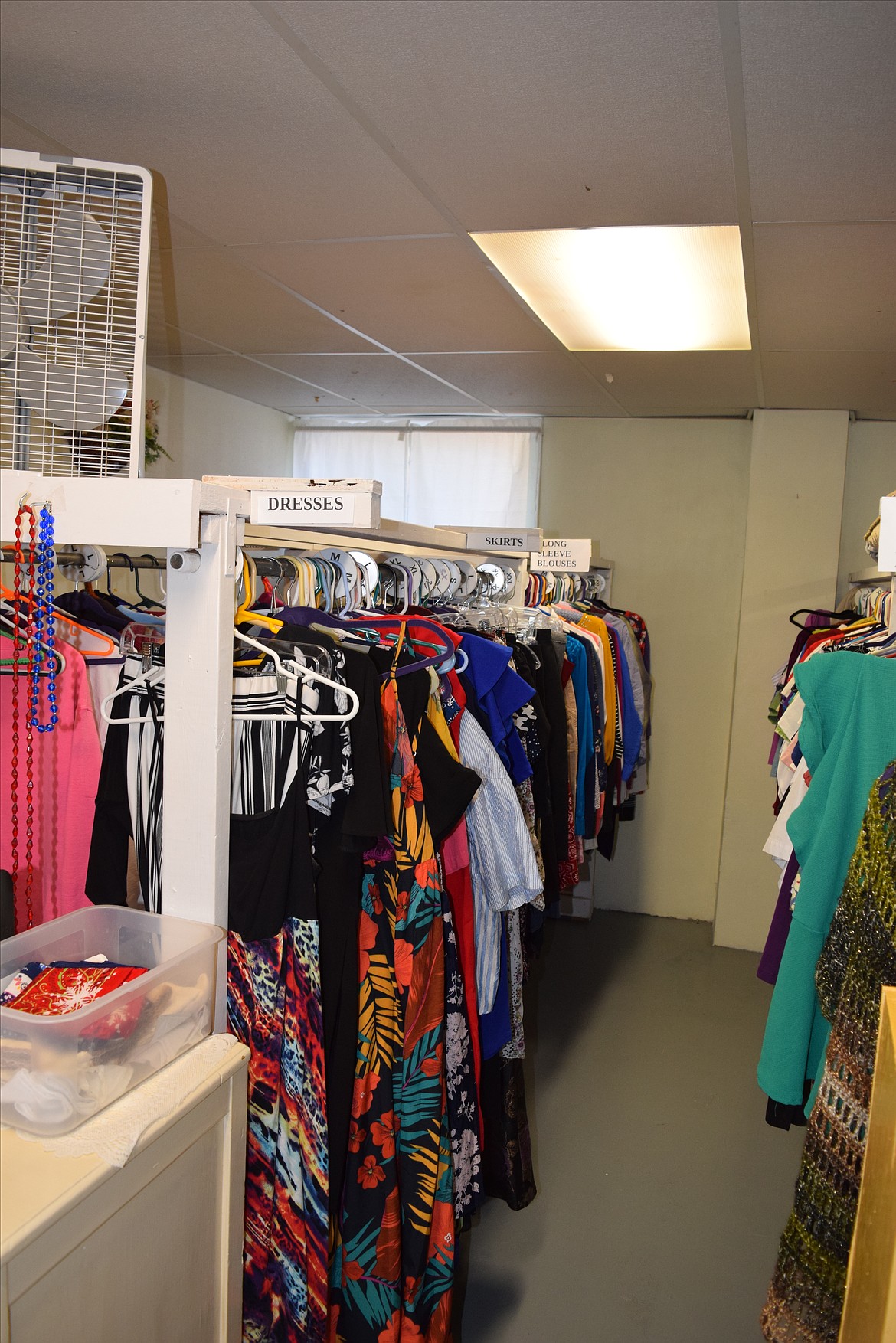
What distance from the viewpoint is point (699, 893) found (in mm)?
5277

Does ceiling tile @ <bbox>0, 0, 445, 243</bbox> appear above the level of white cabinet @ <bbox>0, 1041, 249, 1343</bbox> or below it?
above

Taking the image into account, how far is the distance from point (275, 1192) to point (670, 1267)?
1.38 metres

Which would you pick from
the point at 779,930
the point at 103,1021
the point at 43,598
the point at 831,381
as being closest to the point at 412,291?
the point at 831,381

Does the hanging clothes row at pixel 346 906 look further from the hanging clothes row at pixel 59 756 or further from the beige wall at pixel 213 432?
the beige wall at pixel 213 432

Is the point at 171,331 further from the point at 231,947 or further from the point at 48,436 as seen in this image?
the point at 231,947

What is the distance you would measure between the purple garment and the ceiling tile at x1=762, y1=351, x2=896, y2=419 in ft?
7.22

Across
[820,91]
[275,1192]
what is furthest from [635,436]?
[275,1192]

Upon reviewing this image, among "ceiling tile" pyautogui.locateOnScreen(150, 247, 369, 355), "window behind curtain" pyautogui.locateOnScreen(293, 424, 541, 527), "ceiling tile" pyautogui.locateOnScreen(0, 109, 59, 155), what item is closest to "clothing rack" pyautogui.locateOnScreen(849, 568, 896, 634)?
"window behind curtain" pyautogui.locateOnScreen(293, 424, 541, 527)

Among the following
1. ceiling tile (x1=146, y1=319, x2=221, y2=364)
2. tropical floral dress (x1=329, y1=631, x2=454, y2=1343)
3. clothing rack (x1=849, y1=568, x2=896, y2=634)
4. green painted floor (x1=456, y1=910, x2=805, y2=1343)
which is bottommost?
green painted floor (x1=456, y1=910, x2=805, y2=1343)

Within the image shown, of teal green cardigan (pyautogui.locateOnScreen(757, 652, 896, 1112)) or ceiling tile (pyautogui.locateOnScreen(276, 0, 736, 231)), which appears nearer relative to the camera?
ceiling tile (pyautogui.locateOnScreen(276, 0, 736, 231))

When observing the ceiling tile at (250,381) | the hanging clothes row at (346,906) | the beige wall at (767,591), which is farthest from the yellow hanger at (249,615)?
the beige wall at (767,591)

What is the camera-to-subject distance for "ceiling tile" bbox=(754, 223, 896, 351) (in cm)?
239

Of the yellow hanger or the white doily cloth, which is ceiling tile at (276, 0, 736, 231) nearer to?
the yellow hanger

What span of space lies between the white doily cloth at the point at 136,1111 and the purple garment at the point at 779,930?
1174 mm
